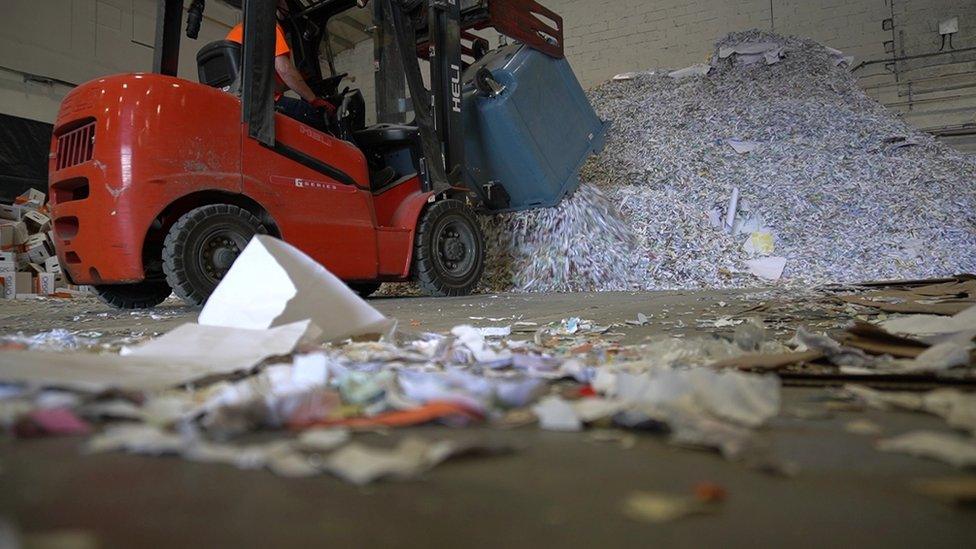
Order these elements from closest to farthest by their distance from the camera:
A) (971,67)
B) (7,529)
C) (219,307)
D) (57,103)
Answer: (7,529) < (219,307) < (971,67) < (57,103)

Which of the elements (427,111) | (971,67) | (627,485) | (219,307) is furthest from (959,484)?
(971,67)

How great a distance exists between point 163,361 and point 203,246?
6.74 feet

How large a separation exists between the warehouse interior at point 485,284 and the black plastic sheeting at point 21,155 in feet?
0.13

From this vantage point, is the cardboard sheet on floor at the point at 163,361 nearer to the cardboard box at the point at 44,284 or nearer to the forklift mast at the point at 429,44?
the forklift mast at the point at 429,44

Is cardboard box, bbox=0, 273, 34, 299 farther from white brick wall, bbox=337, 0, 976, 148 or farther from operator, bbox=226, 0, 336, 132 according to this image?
white brick wall, bbox=337, 0, 976, 148

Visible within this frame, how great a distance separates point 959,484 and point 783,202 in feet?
18.2

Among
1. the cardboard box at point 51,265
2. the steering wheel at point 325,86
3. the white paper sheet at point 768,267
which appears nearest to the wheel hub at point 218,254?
the steering wheel at point 325,86

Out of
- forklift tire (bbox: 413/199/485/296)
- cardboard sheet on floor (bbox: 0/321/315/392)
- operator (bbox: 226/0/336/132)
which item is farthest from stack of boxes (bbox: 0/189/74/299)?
cardboard sheet on floor (bbox: 0/321/315/392)

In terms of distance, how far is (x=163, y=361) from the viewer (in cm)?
104

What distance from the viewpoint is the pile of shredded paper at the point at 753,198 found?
473 centimetres

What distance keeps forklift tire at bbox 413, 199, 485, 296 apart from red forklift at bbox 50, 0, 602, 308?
0.01 meters

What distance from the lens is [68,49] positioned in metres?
8.26

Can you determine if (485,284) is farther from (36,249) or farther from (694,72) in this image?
(36,249)

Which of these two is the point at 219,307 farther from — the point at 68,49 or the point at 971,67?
the point at 971,67
